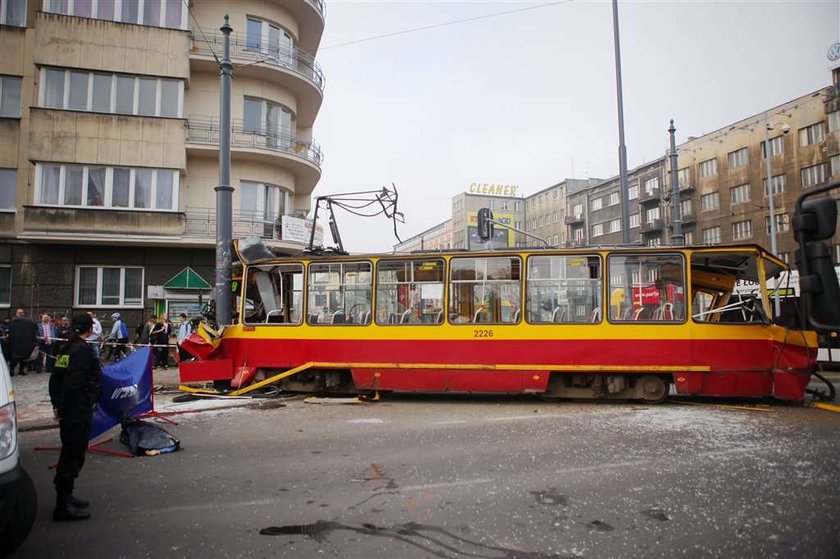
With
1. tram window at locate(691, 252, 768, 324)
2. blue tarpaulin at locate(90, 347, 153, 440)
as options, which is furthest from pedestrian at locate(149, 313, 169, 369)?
tram window at locate(691, 252, 768, 324)

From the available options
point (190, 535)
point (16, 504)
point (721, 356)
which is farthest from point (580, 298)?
point (16, 504)

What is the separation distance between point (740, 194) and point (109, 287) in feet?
152

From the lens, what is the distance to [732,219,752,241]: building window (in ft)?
143

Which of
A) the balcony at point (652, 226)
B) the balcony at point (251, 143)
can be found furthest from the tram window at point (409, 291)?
the balcony at point (652, 226)

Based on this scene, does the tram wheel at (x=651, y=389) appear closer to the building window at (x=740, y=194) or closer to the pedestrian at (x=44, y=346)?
the pedestrian at (x=44, y=346)

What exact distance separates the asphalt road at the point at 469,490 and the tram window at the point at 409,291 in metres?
2.60

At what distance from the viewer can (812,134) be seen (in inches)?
1532

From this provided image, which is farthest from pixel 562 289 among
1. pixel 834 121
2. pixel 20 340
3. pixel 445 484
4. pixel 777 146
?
pixel 777 146

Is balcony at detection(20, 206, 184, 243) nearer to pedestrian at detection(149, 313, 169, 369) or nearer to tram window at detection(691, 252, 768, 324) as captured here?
pedestrian at detection(149, 313, 169, 369)

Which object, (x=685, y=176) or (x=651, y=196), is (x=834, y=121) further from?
(x=651, y=196)

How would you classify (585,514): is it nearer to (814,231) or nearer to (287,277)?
(814,231)

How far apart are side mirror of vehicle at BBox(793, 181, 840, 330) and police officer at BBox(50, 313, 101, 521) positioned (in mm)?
5892

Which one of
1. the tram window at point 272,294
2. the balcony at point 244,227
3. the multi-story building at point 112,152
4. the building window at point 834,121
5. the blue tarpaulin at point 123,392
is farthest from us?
the building window at point 834,121

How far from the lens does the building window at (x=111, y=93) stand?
791 inches
